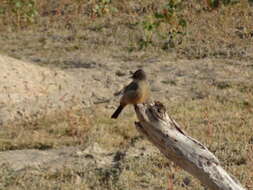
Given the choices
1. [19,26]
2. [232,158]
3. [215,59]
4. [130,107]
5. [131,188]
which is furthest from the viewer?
[19,26]

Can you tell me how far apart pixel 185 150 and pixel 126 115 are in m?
4.99

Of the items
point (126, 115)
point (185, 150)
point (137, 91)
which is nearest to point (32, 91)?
point (126, 115)

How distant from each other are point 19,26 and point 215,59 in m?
5.48

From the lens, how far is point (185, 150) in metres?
4.57

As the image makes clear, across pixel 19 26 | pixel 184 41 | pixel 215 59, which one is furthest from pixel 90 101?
pixel 19 26

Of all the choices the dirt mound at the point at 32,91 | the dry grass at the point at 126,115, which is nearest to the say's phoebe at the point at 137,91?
the dry grass at the point at 126,115

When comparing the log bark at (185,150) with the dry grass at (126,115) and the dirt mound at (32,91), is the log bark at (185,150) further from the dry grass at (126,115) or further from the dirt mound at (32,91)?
the dirt mound at (32,91)

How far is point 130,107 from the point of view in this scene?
10.1 meters

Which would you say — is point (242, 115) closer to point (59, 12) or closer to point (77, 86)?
point (77, 86)

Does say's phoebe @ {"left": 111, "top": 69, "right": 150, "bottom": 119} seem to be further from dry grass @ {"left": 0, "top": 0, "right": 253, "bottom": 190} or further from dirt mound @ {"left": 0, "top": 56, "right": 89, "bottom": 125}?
dirt mound @ {"left": 0, "top": 56, "right": 89, "bottom": 125}

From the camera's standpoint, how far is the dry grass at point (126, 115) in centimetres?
678

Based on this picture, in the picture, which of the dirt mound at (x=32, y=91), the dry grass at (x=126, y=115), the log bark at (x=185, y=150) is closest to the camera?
the log bark at (x=185, y=150)

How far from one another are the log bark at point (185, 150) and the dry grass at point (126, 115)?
152 centimetres

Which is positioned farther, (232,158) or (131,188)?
(232,158)
